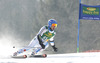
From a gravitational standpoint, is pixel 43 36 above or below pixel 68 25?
above

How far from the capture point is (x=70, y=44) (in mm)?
41156

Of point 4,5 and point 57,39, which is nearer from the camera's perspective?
point 57,39

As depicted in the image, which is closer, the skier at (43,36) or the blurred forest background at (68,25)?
the skier at (43,36)

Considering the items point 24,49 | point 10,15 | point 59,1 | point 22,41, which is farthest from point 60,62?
point 10,15

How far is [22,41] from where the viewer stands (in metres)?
60.9

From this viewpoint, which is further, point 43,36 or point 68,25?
point 68,25

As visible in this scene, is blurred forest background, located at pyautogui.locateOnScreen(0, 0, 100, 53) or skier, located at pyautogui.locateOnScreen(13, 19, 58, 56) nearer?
skier, located at pyautogui.locateOnScreen(13, 19, 58, 56)

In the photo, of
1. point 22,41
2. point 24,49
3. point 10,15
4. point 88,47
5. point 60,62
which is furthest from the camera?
point 10,15

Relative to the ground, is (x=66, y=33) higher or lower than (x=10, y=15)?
lower

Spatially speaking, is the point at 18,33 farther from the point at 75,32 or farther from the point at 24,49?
the point at 24,49

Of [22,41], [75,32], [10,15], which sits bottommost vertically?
[22,41]

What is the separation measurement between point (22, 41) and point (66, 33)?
22239mm

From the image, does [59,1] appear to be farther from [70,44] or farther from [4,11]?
[4,11]

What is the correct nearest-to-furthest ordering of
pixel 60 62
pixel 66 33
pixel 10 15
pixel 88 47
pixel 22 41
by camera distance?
1. pixel 60 62
2. pixel 88 47
3. pixel 66 33
4. pixel 22 41
5. pixel 10 15
